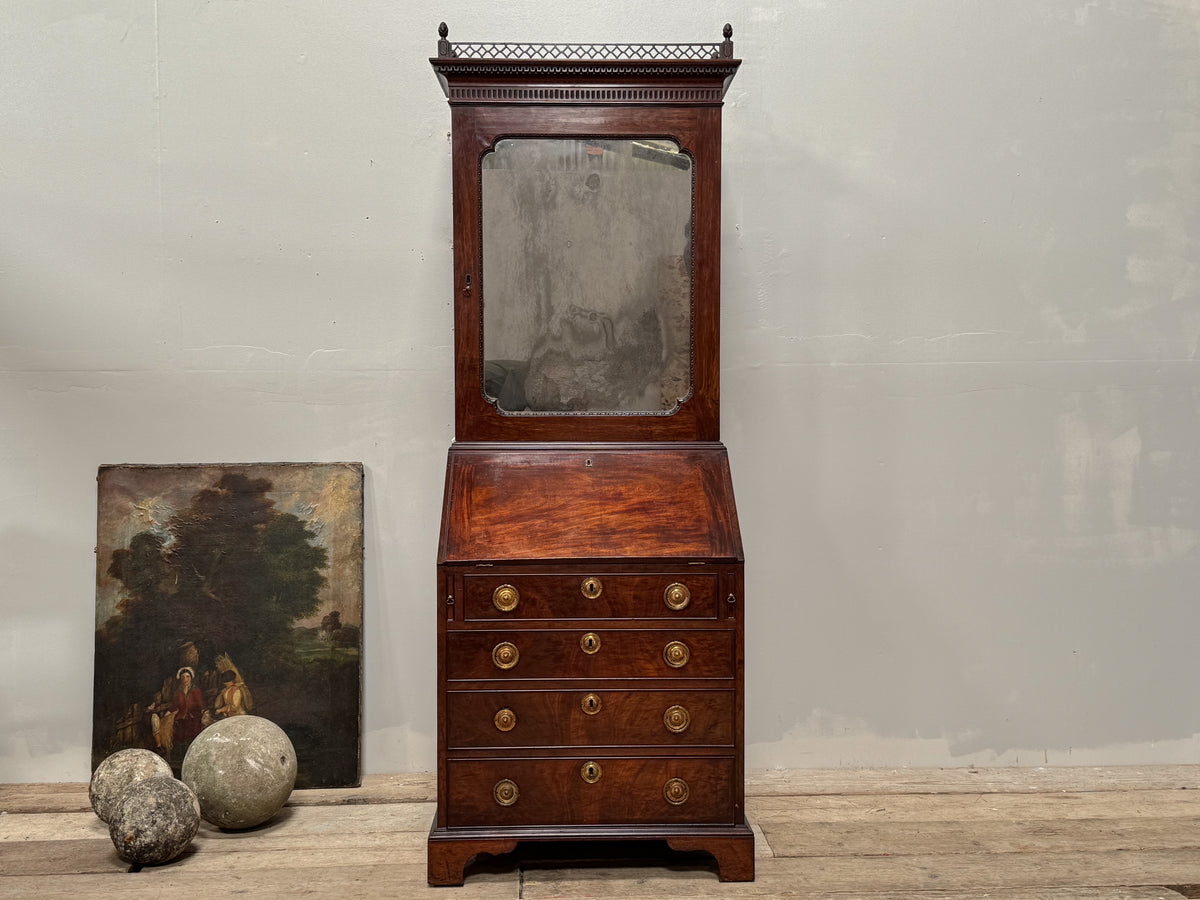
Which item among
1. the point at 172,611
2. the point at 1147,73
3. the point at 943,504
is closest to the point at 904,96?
the point at 1147,73

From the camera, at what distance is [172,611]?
3.21 meters

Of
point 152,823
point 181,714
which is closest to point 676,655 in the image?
point 152,823

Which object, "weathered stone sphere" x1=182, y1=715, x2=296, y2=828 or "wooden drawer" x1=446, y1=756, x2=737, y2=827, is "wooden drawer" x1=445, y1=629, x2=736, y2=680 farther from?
"weathered stone sphere" x1=182, y1=715, x2=296, y2=828

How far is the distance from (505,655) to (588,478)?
0.53 metres

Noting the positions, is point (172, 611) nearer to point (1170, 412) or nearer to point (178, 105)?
point (178, 105)

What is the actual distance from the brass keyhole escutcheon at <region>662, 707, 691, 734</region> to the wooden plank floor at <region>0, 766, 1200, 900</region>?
0.40 meters

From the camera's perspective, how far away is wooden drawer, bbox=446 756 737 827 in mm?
2551

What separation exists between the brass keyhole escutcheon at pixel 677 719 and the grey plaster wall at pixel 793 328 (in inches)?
33.0

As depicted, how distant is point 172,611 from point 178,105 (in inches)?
66.7

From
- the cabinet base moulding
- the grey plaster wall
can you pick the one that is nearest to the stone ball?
the grey plaster wall

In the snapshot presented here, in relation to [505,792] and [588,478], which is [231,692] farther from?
[588,478]

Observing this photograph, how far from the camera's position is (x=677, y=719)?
2.56m

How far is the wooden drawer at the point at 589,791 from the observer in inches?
100

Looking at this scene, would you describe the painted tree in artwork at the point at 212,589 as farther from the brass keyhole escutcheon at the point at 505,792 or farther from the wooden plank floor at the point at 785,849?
the brass keyhole escutcheon at the point at 505,792
